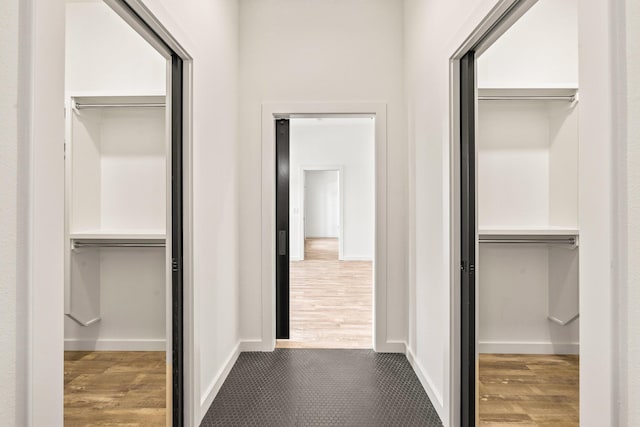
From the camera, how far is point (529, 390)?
8.05 ft

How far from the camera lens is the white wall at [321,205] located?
13008 mm

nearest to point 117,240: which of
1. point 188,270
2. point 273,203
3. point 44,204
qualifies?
point 188,270

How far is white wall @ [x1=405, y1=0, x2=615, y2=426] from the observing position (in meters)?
0.89

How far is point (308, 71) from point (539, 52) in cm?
188

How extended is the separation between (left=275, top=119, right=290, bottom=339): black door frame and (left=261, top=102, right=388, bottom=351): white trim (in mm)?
172

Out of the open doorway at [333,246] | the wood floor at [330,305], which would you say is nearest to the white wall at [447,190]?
the wood floor at [330,305]

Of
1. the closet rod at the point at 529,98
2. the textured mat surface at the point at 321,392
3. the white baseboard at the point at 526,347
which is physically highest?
the closet rod at the point at 529,98

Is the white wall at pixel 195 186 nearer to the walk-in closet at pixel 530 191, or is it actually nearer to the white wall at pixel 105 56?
the white wall at pixel 105 56

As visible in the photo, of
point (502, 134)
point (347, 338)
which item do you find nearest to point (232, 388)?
point (347, 338)

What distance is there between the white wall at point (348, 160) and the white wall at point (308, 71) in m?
4.74

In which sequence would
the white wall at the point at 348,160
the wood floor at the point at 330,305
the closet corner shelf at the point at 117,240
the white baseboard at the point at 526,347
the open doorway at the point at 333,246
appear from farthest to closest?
1. the white wall at the point at 348,160
2. the open doorway at the point at 333,246
3. the wood floor at the point at 330,305
4. the white baseboard at the point at 526,347
5. the closet corner shelf at the point at 117,240

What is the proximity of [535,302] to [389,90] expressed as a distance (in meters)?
2.12

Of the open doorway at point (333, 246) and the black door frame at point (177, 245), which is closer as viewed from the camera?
the black door frame at point (177, 245)

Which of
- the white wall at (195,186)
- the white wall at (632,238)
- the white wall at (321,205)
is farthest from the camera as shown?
the white wall at (321,205)
